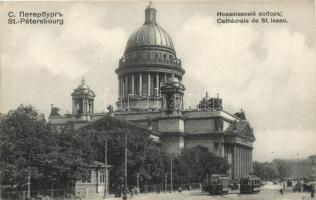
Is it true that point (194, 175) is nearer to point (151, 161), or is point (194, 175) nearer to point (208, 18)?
point (151, 161)

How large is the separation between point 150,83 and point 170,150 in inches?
795

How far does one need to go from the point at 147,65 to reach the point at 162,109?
12.0 m

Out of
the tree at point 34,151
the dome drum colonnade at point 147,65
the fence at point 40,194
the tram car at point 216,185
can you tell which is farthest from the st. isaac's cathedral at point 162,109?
the tree at point 34,151

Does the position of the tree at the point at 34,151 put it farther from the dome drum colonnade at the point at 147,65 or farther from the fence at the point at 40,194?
the dome drum colonnade at the point at 147,65

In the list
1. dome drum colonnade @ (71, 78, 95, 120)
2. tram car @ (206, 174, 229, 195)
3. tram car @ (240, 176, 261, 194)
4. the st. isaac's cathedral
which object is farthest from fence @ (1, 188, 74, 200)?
dome drum colonnade @ (71, 78, 95, 120)

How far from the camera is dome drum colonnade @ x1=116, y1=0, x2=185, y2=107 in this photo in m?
132

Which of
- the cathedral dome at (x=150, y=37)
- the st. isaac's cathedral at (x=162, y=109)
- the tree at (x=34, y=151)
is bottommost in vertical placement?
the tree at (x=34, y=151)

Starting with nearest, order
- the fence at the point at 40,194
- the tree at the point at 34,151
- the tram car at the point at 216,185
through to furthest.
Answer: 1. the fence at the point at 40,194
2. the tree at the point at 34,151
3. the tram car at the point at 216,185

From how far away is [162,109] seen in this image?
126 m

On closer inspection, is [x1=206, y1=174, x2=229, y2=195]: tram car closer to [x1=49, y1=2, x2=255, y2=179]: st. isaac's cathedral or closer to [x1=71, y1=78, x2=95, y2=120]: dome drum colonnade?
[x1=49, y1=2, x2=255, y2=179]: st. isaac's cathedral

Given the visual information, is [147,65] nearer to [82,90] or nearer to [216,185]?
[82,90]

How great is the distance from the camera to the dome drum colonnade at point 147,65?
434 feet

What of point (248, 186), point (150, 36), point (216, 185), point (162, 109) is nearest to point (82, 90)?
point (162, 109)

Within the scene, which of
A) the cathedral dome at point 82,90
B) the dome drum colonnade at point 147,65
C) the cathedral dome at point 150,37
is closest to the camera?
the cathedral dome at point 82,90
